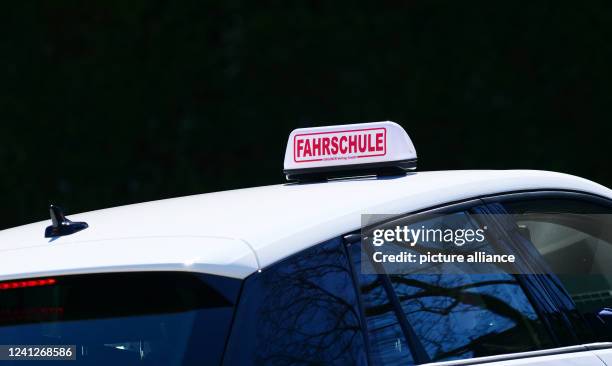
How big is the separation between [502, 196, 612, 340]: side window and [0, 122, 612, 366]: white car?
1 cm

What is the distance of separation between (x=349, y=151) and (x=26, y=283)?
110 centimetres

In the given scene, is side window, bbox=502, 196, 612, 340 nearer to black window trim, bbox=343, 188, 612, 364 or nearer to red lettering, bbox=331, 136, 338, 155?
black window trim, bbox=343, 188, 612, 364

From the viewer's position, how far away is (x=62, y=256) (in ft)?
7.79

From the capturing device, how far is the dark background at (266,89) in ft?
34.1

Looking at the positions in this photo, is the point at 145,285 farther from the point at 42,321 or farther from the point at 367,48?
the point at 367,48

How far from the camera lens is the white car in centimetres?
217

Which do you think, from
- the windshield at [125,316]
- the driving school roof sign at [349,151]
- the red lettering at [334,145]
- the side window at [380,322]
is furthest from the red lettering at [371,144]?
the windshield at [125,316]

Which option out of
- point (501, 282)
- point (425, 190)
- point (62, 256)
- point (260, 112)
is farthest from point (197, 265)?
point (260, 112)

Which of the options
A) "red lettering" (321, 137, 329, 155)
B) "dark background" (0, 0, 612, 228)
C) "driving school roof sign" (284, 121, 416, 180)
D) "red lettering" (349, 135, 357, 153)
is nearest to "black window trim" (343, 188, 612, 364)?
"driving school roof sign" (284, 121, 416, 180)

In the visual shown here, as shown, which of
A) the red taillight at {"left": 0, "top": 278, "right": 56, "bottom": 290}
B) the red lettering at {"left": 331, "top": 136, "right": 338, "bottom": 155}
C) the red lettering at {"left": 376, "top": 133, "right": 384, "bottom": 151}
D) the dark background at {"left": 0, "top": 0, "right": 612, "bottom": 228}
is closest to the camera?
the red taillight at {"left": 0, "top": 278, "right": 56, "bottom": 290}

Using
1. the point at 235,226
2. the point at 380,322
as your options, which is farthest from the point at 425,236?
the point at 235,226

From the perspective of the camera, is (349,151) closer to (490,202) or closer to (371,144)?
(371,144)

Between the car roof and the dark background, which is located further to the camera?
the dark background

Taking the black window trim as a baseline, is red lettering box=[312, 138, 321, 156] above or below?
above
